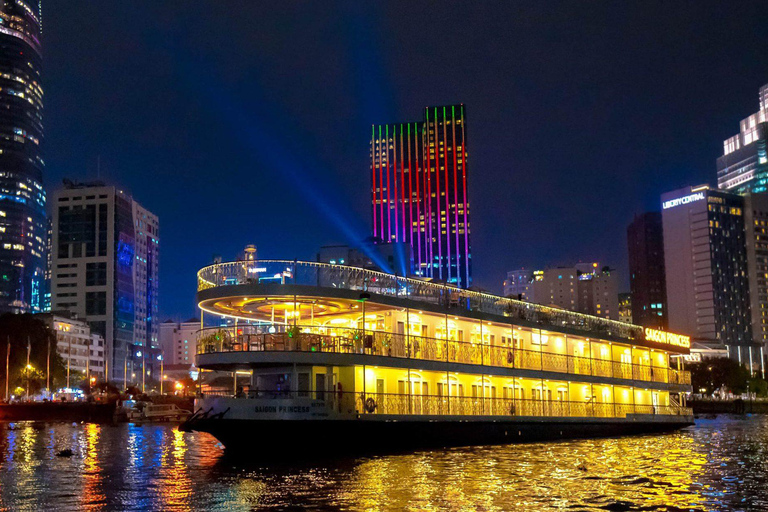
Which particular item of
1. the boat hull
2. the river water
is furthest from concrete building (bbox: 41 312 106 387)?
the river water

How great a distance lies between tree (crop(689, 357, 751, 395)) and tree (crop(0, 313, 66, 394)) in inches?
3871

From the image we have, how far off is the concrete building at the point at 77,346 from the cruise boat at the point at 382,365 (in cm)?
11674

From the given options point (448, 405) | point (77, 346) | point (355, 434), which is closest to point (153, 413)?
point (448, 405)

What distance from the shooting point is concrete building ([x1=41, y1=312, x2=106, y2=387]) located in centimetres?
15162

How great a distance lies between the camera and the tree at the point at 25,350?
94750 millimetres

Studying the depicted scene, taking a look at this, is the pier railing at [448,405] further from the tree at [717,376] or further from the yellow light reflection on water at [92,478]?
the tree at [717,376]

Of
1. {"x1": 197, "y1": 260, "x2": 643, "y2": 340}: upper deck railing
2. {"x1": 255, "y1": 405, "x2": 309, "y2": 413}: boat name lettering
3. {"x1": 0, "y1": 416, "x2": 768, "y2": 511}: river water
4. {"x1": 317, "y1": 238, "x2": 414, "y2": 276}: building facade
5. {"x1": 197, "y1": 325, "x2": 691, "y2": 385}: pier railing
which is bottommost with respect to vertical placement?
{"x1": 0, "y1": 416, "x2": 768, "y2": 511}: river water

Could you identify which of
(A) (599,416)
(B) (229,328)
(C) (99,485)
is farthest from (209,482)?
(A) (599,416)

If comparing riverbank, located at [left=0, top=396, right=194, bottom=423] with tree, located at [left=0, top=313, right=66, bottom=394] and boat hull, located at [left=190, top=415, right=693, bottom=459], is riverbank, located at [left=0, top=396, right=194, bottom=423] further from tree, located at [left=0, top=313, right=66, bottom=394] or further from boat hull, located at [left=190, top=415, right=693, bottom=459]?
boat hull, located at [left=190, top=415, right=693, bottom=459]

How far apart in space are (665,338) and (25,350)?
74515mm

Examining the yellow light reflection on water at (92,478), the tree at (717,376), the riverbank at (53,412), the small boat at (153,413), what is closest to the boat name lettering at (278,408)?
the yellow light reflection on water at (92,478)

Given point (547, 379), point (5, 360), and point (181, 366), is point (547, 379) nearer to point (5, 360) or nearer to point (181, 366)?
point (5, 360)

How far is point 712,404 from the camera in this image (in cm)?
12669

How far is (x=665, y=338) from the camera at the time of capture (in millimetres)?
53844
